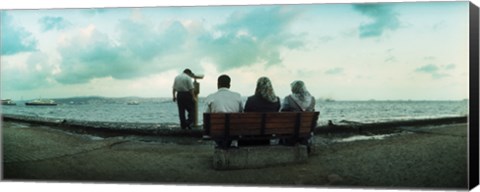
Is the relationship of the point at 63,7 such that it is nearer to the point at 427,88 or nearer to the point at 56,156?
the point at 56,156

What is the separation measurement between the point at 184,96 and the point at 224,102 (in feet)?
4.00

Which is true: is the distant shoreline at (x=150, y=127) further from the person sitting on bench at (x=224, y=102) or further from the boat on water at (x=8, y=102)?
the person sitting on bench at (x=224, y=102)

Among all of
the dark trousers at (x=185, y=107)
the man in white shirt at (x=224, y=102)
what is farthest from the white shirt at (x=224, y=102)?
the dark trousers at (x=185, y=107)

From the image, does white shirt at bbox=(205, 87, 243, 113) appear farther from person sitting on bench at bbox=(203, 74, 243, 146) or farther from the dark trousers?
the dark trousers

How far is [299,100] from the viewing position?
9.91 meters

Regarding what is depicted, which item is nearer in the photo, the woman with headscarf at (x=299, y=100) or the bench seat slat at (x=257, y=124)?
the bench seat slat at (x=257, y=124)

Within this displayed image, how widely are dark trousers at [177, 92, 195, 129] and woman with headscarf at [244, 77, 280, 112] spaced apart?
1318 mm

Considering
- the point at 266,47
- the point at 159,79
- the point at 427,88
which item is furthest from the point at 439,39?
the point at 159,79

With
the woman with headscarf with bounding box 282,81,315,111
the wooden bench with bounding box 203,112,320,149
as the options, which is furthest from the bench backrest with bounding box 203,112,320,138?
the woman with headscarf with bounding box 282,81,315,111

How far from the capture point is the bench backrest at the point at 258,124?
9.23 metres

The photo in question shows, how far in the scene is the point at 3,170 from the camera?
428 inches

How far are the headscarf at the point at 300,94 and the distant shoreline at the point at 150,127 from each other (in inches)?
16.2

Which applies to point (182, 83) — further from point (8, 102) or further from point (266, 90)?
point (8, 102)

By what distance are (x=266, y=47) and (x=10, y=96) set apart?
4037 mm
